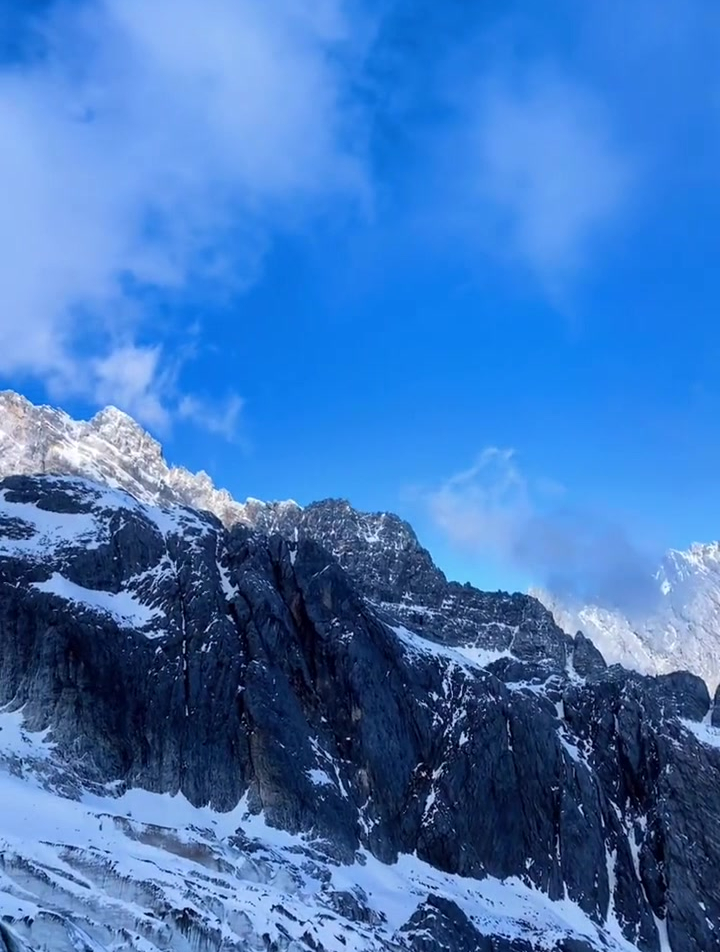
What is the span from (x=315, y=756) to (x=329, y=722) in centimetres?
889

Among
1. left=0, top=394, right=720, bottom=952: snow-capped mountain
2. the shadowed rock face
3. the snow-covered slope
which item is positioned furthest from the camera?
the shadowed rock face

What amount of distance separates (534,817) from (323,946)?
61104 mm

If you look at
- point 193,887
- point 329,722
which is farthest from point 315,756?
point 193,887

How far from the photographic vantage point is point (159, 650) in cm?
12544

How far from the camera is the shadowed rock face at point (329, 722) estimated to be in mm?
115312

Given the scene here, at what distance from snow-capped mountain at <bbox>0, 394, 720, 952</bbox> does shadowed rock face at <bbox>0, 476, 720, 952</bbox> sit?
0.32m

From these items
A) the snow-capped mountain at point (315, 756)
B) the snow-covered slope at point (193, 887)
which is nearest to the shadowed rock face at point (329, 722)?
the snow-capped mountain at point (315, 756)

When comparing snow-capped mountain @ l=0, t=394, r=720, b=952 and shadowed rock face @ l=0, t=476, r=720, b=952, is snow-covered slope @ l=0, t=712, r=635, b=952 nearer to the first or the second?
snow-capped mountain @ l=0, t=394, r=720, b=952

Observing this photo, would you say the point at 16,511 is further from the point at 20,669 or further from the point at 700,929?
the point at 700,929

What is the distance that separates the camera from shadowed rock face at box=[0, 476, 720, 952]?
378 feet

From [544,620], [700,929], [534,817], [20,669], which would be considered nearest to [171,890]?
[20,669]

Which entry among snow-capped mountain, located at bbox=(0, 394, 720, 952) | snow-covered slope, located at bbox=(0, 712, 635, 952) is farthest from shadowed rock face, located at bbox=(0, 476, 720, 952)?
snow-covered slope, located at bbox=(0, 712, 635, 952)

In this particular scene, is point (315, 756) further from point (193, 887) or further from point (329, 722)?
point (193, 887)

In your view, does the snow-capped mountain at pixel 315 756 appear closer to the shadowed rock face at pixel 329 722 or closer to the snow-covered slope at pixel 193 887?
the shadowed rock face at pixel 329 722
